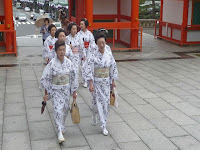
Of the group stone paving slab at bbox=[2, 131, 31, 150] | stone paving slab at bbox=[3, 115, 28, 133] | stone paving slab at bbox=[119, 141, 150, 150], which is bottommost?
stone paving slab at bbox=[119, 141, 150, 150]

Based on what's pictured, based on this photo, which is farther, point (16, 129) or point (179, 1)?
point (179, 1)

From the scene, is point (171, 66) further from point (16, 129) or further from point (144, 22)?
point (144, 22)

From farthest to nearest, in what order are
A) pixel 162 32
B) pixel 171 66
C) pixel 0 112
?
pixel 162 32 → pixel 171 66 → pixel 0 112

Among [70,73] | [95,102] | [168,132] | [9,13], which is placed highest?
[9,13]

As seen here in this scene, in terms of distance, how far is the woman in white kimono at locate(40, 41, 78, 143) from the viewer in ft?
16.1

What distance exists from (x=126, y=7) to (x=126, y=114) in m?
9.27

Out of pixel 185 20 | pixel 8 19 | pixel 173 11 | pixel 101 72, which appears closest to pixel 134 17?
pixel 185 20

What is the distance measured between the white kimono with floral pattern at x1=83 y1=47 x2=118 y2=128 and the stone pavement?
1.44ft

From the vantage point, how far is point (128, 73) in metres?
9.74

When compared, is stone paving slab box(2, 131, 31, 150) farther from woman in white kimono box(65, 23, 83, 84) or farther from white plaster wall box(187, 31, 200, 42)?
white plaster wall box(187, 31, 200, 42)

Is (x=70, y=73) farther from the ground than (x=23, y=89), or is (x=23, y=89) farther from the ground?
(x=70, y=73)

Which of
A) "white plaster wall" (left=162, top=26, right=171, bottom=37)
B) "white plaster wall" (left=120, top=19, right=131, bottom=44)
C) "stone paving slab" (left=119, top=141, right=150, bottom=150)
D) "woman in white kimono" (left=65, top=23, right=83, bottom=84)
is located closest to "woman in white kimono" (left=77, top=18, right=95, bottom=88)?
"woman in white kimono" (left=65, top=23, right=83, bottom=84)

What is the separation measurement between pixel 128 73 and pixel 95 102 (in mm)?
4374

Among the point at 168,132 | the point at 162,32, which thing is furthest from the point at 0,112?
the point at 162,32
